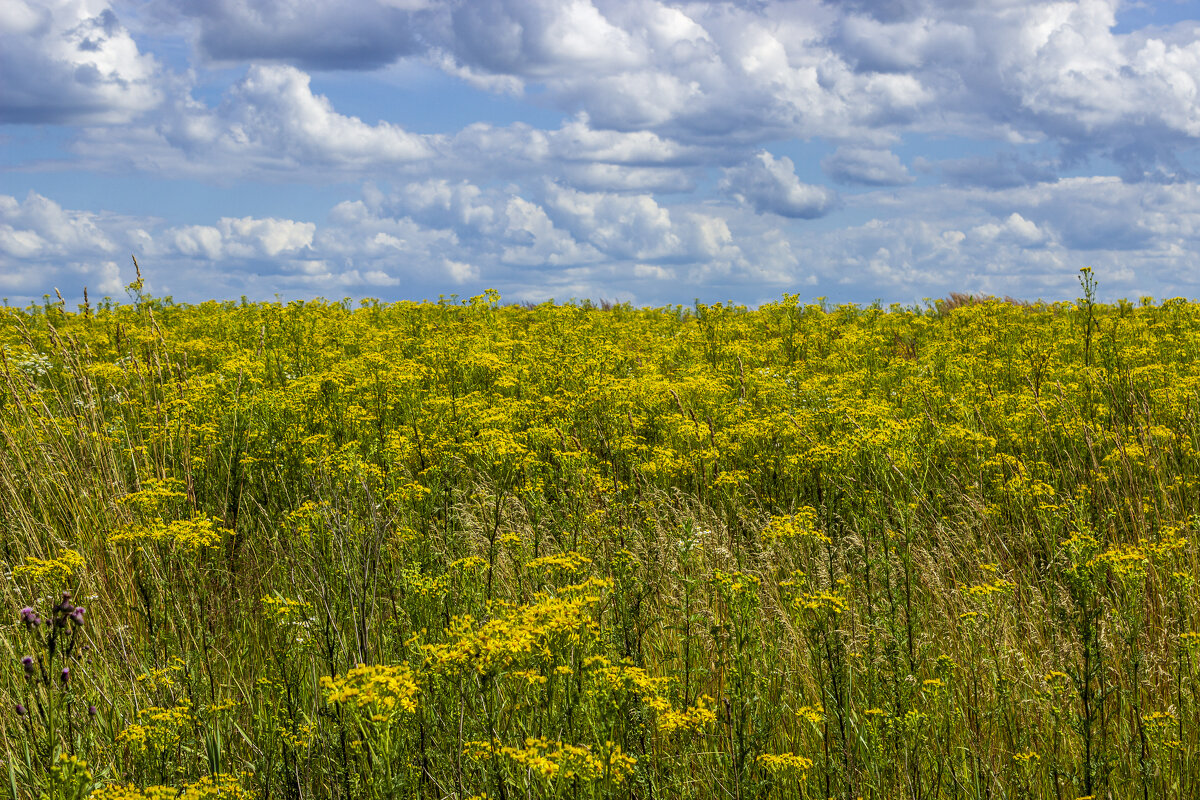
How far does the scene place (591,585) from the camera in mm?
3465

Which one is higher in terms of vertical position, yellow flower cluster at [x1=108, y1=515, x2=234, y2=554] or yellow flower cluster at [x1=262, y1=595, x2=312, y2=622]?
yellow flower cluster at [x1=108, y1=515, x2=234, y2=554]

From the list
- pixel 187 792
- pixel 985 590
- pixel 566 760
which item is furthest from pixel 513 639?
pixel 985 590

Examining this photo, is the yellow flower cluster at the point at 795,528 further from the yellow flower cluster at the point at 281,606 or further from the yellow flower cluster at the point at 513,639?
the yellow flower cluster at the point at 281,606

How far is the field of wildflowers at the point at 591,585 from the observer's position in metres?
3.05

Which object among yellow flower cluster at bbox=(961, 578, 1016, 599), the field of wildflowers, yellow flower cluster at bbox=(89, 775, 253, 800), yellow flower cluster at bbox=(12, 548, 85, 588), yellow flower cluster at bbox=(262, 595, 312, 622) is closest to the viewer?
yellow flower cluster at bbox=(89, 775, 253, 800)

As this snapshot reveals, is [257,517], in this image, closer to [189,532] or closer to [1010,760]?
[189,532]

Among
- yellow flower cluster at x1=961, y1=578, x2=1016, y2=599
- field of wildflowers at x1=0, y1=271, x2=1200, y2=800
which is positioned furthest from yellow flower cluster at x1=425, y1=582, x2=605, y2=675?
yellow flower cluster at x1=961, y1=578, x2=1016, y2=599

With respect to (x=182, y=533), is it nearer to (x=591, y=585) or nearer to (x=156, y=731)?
(x=156, y=731)

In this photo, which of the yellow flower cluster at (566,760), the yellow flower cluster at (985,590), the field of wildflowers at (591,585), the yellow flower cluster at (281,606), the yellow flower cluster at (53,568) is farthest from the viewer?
the yellow flower cluster at (985,590)

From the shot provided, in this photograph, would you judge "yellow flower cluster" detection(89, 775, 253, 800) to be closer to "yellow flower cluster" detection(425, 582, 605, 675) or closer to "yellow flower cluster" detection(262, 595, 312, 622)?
"yellow flower cluster" detection(262, 595, 312, 622)

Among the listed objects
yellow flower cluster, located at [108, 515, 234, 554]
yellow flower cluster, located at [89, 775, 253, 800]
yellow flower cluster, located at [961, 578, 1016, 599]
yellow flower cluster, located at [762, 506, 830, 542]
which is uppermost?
yellow flower cluster, located at [108, 515, 234, 554]

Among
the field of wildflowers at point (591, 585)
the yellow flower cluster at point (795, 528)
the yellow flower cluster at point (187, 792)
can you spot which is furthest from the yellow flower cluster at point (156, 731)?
the yellow flower cluster at point (795, 528)

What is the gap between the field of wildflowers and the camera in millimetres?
3047

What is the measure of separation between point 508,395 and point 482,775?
5310 millimetres
